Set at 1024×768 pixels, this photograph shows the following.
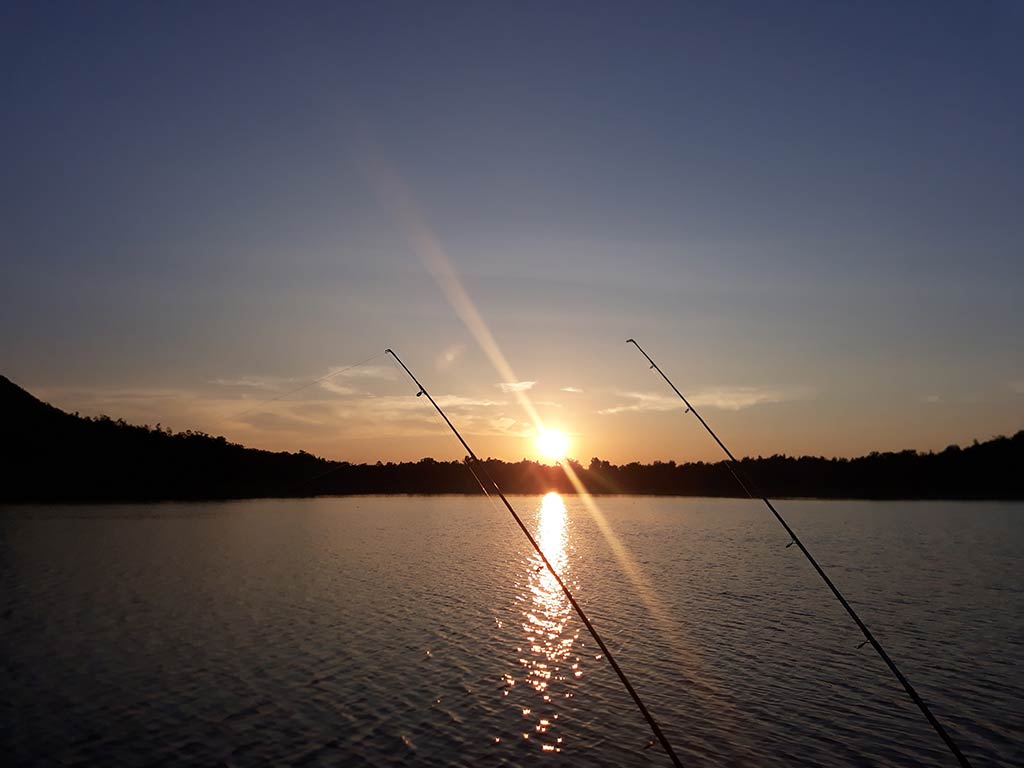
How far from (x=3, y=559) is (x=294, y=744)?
4133 cm

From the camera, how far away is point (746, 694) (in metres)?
18.6

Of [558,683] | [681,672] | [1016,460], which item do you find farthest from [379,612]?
[1016,460]

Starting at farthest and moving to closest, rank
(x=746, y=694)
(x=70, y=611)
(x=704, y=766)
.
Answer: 1. (x=70, y=611)
2. (x=746, y=694)
3. (x=704, y=766)

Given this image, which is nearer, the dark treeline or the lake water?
the lake water

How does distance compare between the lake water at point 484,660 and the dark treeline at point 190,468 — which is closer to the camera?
the lake water at point 484,660

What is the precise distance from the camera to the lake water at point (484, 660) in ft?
48.6

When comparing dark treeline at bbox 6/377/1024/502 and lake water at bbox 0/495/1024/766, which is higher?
dark treeline at bbox 6/377/1024/502

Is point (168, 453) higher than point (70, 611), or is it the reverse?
point (168, 453)

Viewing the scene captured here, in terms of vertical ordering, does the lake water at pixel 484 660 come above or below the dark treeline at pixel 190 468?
below

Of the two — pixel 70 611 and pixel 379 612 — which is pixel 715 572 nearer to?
pixel 379 612

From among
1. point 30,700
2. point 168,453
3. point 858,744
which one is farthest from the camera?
point 168,453

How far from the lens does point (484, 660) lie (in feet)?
72.9

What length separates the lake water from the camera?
14.8 meters

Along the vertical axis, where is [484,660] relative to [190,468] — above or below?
below
